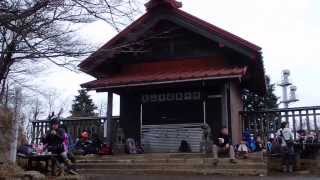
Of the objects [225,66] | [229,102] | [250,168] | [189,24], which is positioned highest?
[189,24]

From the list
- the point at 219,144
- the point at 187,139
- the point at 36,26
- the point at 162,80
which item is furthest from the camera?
the point at 187,139

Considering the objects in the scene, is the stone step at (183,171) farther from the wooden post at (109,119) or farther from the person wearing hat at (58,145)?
the wooden post at (109,119)

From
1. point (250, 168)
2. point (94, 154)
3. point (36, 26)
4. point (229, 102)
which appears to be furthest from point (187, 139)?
point (36, 26)

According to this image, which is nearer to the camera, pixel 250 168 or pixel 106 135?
pixel 250 168

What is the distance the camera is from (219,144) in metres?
14.7

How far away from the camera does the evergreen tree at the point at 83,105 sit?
153 feet

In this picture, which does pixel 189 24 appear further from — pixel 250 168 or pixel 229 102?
pixel 250 168

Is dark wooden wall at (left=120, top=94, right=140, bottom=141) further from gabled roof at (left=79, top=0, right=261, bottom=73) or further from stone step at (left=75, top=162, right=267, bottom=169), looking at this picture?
stone step at (left=75, top=162, right=267, bottom=169)

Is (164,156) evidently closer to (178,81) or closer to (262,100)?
(178,81)

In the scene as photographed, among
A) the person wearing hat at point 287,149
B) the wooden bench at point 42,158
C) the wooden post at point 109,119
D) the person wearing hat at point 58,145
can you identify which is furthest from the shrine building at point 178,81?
the wooden bench at point 42,158

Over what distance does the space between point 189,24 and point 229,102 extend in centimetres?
316

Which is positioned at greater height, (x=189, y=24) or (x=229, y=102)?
(x=189, y=24)

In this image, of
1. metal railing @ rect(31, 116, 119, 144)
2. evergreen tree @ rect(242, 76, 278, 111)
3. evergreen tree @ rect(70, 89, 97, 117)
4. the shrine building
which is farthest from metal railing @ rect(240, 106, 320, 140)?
A: evergreen tree @ rect(70, 89, 97, 117)

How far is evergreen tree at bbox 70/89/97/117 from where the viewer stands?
4648cm
